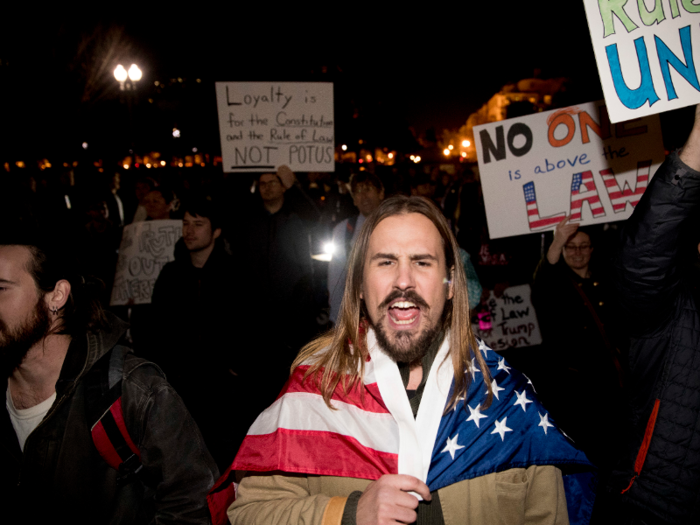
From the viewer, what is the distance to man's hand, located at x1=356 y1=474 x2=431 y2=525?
1.56m

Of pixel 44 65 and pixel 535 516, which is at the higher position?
pixel 44 65

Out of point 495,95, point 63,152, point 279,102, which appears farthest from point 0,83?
point 495,95

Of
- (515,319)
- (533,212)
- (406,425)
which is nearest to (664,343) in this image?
(406,425)

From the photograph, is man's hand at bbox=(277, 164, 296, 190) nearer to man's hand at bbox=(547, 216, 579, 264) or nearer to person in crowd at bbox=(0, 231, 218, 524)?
man's hand at bbox=(547, 216, 579, 264)

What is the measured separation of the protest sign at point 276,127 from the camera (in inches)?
215

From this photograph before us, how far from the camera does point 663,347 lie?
2146 millimetres

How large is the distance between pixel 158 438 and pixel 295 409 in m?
0.64

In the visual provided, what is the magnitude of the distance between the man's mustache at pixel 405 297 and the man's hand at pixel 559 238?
2.34 m

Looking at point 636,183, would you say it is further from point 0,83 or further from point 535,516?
point 0,83

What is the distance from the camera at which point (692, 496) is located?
6.56 ft

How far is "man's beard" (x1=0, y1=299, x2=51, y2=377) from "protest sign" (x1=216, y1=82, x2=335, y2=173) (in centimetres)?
352

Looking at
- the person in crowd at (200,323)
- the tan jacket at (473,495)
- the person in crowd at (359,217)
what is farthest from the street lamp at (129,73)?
the tan jacket at (473,495)

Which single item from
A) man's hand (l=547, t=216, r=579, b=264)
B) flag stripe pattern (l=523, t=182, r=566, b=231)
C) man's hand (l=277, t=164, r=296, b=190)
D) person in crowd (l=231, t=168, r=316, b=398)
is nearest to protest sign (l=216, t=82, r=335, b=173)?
man's hand (l=277, t=164, r=296, b=190)

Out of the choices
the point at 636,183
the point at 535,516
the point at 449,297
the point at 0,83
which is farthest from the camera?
the point at 0,83
